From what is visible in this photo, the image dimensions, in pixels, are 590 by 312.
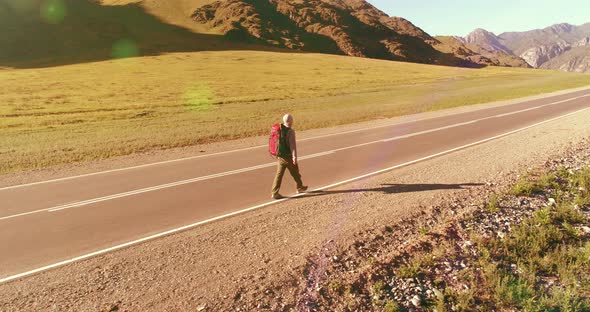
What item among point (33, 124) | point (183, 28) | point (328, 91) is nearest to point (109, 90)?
point (33, 124)

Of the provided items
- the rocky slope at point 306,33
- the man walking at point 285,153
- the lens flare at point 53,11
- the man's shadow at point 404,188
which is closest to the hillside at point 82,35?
the lens flare at point 53,11

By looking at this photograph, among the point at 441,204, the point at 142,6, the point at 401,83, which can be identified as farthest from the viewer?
the point at 142,6

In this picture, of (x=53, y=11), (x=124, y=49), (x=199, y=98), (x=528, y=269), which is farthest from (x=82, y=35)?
(x=528, y=269)

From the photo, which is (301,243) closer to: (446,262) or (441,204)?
(446,262)

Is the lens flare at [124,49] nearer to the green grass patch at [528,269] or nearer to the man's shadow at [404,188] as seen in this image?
the man's shadow at [404,188]

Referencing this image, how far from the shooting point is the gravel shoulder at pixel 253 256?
5867mm

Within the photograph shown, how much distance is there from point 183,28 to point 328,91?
4636 inches

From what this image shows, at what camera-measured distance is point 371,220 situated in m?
8.56

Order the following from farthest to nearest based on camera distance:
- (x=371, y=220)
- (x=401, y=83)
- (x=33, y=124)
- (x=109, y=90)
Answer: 1. (x=401, y=83)
2. (x=109, y=90)
3. (x=33, y=124)
4. (x=371, y=220)

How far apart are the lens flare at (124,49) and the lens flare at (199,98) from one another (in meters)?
52.6

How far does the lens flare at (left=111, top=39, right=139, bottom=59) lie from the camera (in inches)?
3809

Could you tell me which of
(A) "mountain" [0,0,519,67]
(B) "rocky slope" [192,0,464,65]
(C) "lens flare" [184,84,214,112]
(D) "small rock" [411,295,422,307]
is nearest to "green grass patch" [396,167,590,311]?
(D) "small rock" [411,295,422,307]

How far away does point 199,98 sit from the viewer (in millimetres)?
41438

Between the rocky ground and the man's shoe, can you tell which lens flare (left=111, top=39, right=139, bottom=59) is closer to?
the man's shoe
